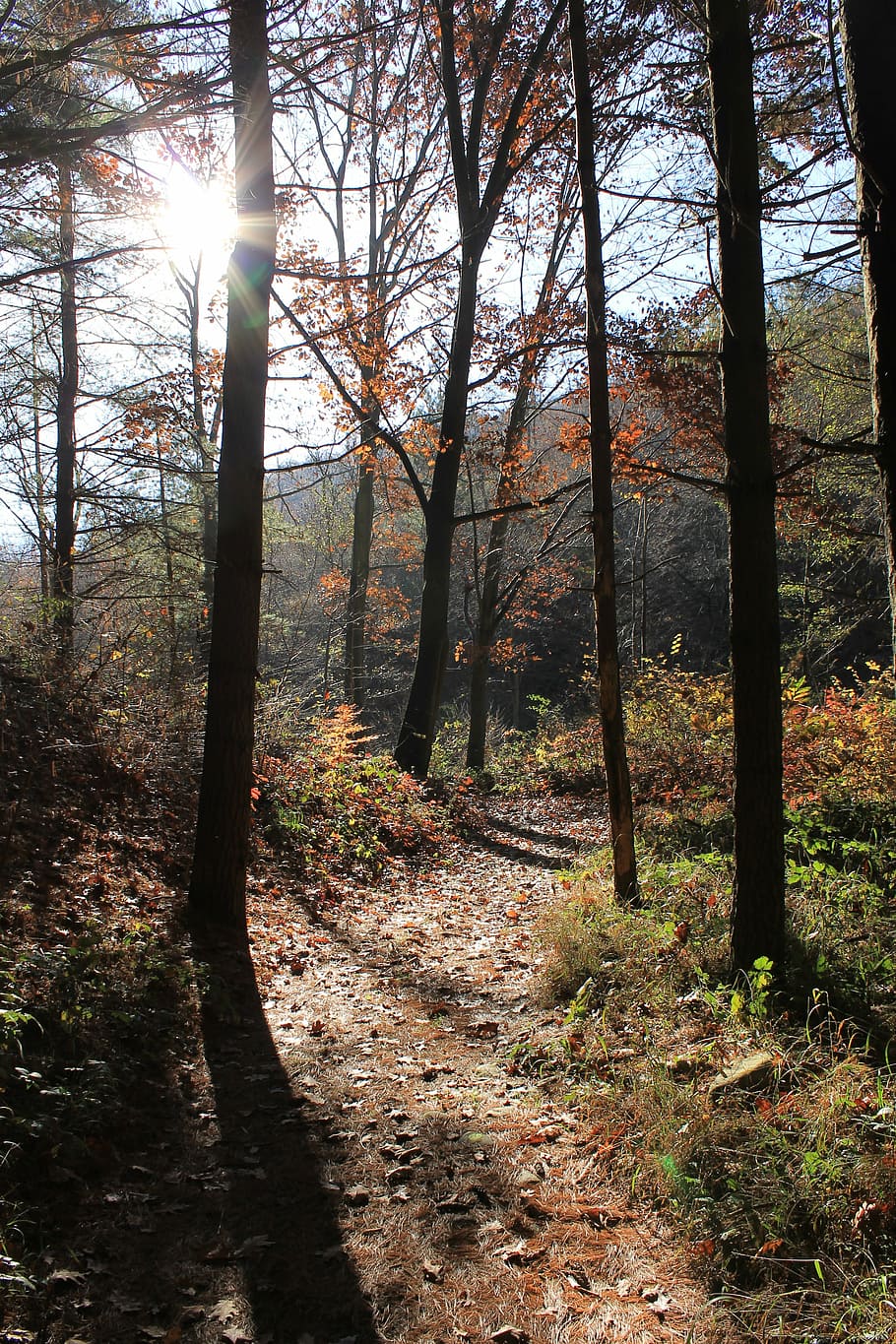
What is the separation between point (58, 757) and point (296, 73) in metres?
6.11

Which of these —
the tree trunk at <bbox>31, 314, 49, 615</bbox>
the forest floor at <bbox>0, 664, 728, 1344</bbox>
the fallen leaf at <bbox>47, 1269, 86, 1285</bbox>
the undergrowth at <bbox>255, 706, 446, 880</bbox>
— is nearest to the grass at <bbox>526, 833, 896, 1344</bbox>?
the forest floor at <bbox>0, 664, 728, 1344</bbox>

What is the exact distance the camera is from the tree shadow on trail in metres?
2.75

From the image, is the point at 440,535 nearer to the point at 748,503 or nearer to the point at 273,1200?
the point at 748,503

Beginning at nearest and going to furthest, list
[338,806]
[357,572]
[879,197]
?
[879,197] → [338,806] → [357,572]

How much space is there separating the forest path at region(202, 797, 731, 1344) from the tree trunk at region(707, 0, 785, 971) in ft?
5.16

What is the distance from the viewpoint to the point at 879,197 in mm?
3074

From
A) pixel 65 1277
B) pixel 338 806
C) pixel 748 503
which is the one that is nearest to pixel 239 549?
pixel 748 503

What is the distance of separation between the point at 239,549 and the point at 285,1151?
166 inches

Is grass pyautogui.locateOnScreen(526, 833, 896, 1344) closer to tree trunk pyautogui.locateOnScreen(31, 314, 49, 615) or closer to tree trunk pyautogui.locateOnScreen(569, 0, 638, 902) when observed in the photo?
tree trunk pyautogui.locateOnScreen(569, 0, 638, 902)

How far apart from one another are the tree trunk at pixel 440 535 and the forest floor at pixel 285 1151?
23.2 ft

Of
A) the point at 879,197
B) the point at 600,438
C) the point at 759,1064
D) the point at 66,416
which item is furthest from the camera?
the point at 66,416

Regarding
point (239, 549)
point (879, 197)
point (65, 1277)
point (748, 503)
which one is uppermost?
point (879, 197)

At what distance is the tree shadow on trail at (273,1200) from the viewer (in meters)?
2.75

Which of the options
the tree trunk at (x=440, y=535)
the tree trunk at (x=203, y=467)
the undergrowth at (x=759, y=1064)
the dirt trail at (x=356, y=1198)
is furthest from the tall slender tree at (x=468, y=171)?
the dirt trail at (x=356, y=1198)
